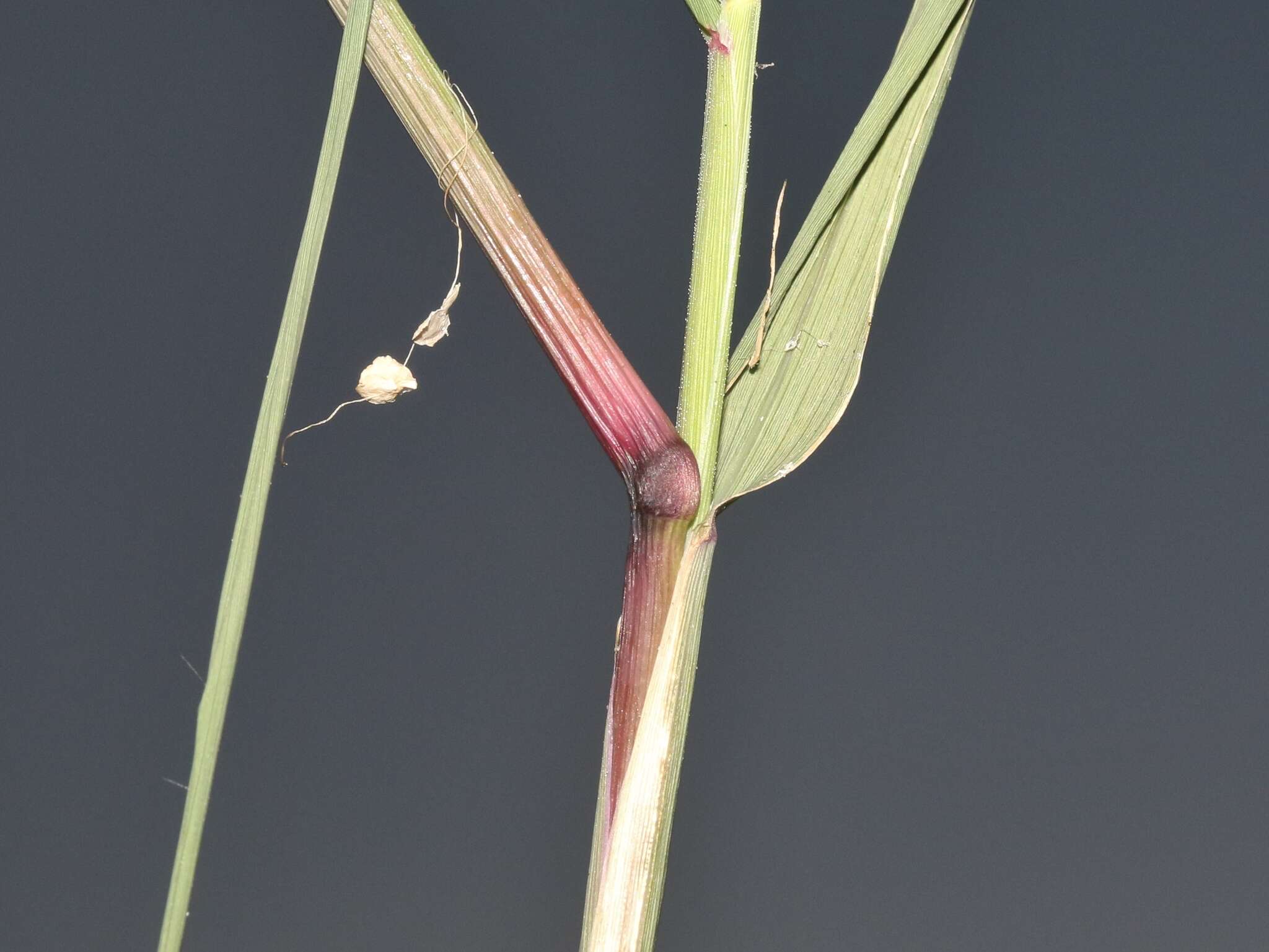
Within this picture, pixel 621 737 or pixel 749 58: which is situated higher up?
pixel 749 58

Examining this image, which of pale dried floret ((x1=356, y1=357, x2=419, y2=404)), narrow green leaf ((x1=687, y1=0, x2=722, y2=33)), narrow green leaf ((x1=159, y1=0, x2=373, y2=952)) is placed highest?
narrow green leaf ((x1=687, y1=0, x2=722, y2=33))

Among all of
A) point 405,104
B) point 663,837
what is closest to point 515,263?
point 405,104

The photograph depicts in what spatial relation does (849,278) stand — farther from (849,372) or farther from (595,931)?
(595,931)

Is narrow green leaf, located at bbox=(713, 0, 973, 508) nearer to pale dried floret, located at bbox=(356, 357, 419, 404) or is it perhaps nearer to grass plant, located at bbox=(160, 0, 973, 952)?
grass plant, located at bbox=(160, 0, 973, 952)

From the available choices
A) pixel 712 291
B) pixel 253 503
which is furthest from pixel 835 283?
pixel 253 503

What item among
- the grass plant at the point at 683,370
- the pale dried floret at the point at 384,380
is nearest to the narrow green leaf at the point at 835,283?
the grass plant at the point at 683,370

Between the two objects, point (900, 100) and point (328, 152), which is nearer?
point (328, 152)

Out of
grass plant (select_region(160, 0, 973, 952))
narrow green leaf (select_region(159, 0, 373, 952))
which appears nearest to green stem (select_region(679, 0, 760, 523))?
grass plant (select_region(160, 0, 973, 952))

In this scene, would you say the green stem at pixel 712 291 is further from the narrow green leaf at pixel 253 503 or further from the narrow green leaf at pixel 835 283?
the narrow green leaf at pixel 253 503
